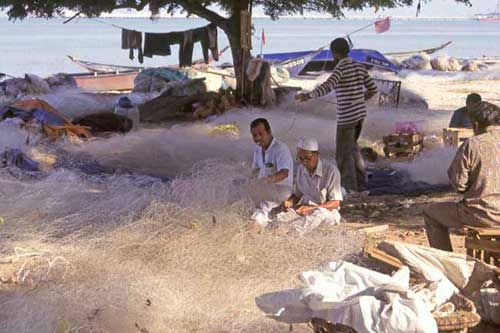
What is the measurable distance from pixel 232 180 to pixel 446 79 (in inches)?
813

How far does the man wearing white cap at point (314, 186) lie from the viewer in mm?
5598

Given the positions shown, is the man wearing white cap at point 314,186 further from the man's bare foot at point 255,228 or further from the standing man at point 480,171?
the standing man at point 480,171

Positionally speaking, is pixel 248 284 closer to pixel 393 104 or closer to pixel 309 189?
pixel 309 189

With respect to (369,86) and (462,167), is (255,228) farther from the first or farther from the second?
(369,86)

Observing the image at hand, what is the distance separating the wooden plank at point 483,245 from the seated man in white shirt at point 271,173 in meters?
1.81

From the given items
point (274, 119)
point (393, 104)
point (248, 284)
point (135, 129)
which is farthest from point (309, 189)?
point (393, 104)

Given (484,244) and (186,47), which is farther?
(186,47)

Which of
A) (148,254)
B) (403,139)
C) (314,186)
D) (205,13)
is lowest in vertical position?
(403,139)

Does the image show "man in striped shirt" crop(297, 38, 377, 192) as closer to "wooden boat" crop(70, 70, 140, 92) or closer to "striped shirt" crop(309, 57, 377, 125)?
"striped shirt" crop(309, 57, 377, 125)

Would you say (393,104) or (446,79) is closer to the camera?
(393,104)

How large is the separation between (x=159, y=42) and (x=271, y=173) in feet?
35.2

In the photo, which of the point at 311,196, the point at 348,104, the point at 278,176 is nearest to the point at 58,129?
the point at 348,104

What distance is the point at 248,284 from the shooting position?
4.61m

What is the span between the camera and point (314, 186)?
18.9ft
